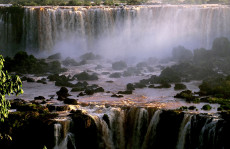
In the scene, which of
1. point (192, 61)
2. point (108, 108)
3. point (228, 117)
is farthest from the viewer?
point (192, 61)

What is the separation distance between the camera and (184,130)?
2875 centimetres

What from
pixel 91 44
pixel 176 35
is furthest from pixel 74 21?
pixel 176 35

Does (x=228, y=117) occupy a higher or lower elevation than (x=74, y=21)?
lower

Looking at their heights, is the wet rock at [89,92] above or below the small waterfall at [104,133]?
above

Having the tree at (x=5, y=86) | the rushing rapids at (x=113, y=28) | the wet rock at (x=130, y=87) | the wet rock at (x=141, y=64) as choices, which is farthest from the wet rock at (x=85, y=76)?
the tree at (x=5, y=86)

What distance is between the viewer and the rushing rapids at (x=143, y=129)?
28172mm

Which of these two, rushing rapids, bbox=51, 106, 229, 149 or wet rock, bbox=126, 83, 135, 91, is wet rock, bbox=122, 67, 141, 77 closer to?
wet rock, bbox=126, 83, 135, 91

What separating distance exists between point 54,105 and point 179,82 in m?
12.7

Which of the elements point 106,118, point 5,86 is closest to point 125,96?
point 106,118

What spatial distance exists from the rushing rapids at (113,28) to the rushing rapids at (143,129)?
23650mm

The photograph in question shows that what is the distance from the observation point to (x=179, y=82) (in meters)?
41.5

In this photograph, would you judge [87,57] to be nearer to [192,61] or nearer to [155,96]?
[192,61]

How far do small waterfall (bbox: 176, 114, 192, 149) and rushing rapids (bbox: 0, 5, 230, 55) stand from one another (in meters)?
26.4

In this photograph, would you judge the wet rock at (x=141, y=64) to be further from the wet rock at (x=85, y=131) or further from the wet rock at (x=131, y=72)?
the wet rock at (x=85, y=131)
